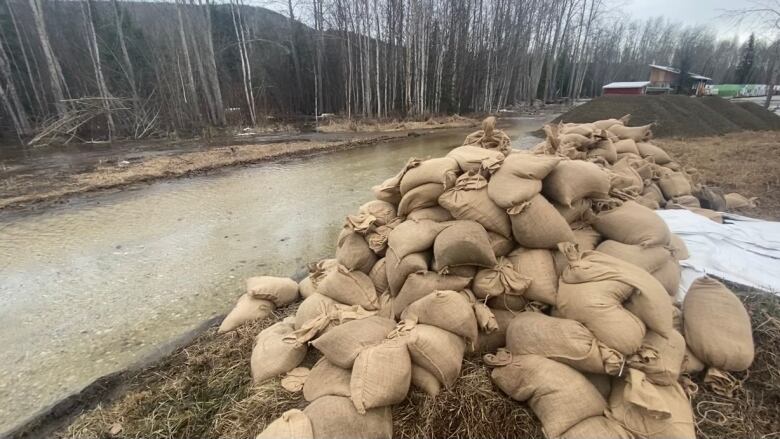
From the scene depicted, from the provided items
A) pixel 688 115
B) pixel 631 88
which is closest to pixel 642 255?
pixel 688 115

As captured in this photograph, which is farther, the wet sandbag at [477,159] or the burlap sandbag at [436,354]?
the wet sandbag at [477,159]

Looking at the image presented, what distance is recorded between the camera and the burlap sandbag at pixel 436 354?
5.47 feet

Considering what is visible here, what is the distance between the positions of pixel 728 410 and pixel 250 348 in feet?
8.29

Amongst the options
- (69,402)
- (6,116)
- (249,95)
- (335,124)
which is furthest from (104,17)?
(69,402)

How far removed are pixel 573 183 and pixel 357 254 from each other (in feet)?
4.75

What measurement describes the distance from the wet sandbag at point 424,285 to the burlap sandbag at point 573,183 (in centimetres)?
82

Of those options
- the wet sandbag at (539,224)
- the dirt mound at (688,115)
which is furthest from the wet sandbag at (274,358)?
the dirt mound at (688,115)

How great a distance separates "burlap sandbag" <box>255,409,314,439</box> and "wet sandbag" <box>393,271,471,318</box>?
797 mm

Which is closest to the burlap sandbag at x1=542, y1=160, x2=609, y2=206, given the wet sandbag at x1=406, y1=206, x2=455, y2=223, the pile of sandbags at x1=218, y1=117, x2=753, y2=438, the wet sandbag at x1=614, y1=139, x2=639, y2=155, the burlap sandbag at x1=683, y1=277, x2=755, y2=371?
the pile of sandbags at x1=218, y1=117, x2=753, y2=438

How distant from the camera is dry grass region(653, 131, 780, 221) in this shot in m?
4.59

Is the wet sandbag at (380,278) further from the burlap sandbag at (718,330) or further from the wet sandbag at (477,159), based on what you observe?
the burlap sandbag at (718,330)

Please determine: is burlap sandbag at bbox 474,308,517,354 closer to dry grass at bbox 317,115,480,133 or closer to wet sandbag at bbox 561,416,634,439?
wet sandbag at bbox 561,416,634,439

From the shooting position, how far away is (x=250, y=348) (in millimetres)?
2334

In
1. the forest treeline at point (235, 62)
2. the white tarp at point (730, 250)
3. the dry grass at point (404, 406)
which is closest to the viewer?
the dry grass at point (404, 406)
